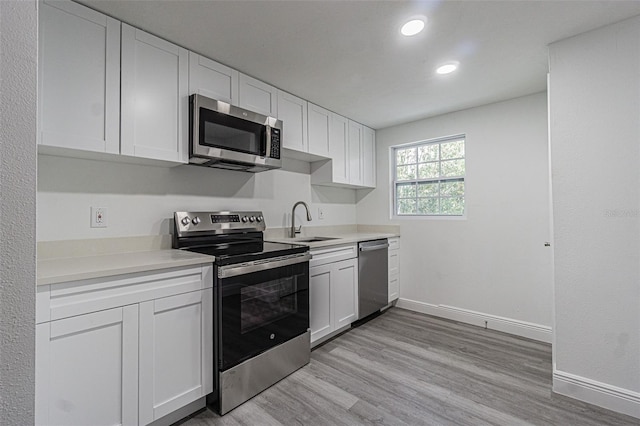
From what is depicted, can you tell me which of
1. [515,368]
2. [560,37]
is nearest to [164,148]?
[560,37]

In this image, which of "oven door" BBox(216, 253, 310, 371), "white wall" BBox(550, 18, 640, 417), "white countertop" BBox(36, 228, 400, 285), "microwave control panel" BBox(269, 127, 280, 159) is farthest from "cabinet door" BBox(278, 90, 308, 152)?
"white wall" BBox(550, 18, 640, 417)

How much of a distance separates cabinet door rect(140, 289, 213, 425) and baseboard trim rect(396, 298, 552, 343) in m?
2.57

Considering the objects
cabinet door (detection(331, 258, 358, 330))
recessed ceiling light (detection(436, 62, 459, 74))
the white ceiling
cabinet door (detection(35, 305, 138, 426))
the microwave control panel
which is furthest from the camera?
cabinet door (detection(331, 258, 358, 330))

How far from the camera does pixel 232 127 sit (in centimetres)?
216

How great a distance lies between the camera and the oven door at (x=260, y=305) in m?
1.75

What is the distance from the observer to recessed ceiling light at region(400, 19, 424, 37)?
177cm

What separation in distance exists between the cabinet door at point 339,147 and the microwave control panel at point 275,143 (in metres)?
0.83

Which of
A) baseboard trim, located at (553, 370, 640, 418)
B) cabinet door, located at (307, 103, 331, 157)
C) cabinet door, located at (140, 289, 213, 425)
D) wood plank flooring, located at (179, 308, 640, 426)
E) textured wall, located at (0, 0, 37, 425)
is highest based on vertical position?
cabinet door, located at (307, 103, 331, 157)

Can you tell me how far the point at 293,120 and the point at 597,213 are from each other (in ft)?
7.61

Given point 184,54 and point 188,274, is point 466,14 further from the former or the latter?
point 188,274

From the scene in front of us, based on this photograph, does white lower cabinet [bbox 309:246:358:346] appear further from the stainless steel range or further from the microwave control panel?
the microwave control panel

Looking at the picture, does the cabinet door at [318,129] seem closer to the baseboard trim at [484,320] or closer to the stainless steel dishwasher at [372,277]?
the stainless steel dishwasher at [372,277]

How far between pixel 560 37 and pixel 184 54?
8.03 ft

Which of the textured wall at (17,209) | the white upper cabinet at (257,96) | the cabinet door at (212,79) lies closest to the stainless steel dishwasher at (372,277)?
the white upper cabinet at (257,96)
